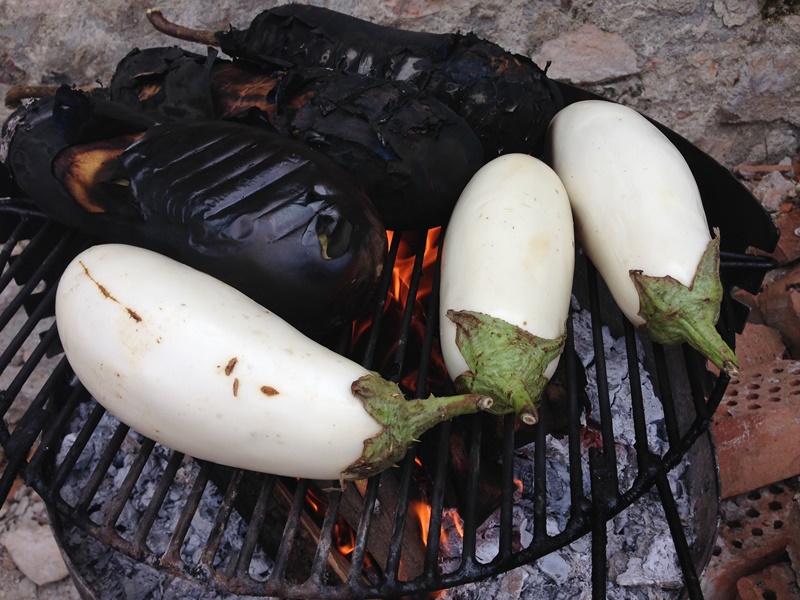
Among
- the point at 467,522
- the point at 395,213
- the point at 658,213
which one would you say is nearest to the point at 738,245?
the point at 658,213

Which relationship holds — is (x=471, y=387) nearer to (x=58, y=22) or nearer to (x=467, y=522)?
(x=467, y=522)

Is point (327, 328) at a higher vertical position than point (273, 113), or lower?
lower

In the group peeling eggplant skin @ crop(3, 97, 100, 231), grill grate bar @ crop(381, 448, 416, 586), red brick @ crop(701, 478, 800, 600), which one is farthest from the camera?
red brick @ crop(701, 478, 800, 600)

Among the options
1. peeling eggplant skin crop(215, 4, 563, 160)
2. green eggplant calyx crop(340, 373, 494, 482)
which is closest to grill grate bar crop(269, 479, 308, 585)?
green eggplant calyx crop(340, 373, 494, 482)

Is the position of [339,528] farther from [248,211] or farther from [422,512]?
[248,211]

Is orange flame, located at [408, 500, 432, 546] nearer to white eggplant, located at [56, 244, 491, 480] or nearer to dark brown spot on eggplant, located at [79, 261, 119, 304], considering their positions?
white eggplant, located at [56, 244, 491, 480]

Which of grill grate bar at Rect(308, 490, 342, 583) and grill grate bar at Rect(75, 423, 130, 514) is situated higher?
grill grate bar at Rect(308, 490, 342, 583)
